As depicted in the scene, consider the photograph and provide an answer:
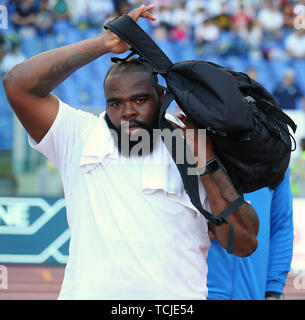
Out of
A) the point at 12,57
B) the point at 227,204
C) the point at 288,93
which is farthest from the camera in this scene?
the point at 288,93

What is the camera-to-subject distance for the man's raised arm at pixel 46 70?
2.35 m

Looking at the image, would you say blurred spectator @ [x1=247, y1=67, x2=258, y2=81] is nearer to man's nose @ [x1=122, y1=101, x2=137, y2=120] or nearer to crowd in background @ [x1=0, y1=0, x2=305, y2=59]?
crowd in background @ [x1=0, y1=0, x2=305, y2=59]

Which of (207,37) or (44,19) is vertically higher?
(44,19)

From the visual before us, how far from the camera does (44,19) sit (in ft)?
39.8

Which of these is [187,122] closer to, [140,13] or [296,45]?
[140,13]

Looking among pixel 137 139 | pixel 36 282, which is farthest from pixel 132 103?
pixel 36 282

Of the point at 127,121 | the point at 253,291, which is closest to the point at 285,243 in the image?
the point at 253,291

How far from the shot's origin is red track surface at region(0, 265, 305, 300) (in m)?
7.04

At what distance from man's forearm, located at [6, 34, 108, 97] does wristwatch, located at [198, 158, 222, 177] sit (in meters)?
0.58

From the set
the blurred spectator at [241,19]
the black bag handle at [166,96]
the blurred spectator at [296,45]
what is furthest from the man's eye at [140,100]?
the blurred spectator at [241,19]

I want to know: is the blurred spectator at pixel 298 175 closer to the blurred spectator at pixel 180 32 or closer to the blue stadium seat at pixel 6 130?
the blue stadium seat at pixel 6 130

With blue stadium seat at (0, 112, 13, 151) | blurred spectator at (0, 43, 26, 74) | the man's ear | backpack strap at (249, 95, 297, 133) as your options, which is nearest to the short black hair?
the man's ear

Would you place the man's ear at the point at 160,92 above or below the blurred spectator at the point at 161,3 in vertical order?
below

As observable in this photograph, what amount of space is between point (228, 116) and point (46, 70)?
2.36 feet
